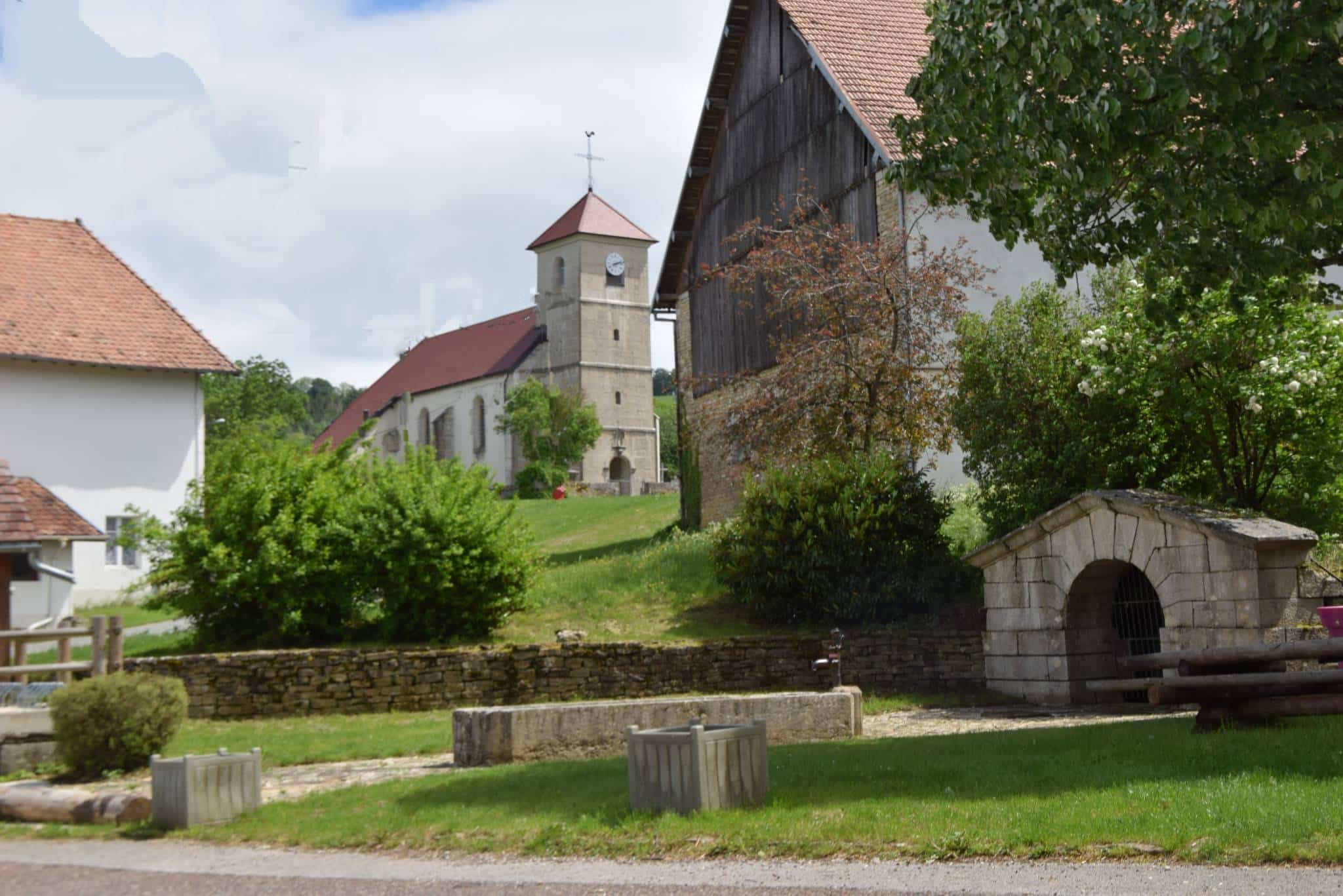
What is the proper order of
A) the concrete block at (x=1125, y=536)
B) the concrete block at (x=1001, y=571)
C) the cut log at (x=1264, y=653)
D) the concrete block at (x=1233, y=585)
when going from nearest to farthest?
1. the cut log at (x=1264, y=653)
2. the concrete block at (x=1233, y=585)
3. the concrete block at (x=1125, y=536)
4. the concrete block at (x=1001, y=571)

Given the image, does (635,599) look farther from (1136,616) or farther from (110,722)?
(110,722)

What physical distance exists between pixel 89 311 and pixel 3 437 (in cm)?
384

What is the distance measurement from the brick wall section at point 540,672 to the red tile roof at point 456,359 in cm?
5552

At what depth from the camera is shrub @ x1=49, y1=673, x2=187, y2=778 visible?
13.1 meters

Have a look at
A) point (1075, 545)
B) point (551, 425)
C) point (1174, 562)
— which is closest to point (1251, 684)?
point (1174, 562)

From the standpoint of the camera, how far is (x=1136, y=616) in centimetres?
1827

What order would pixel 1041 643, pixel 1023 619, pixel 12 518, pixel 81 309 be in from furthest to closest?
pixel 81 309, pixel 12 518, pixel 1023 619, pixel 1041 643

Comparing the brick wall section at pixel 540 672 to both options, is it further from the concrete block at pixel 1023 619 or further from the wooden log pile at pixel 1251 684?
the wooden log pile at pixel 1251 684

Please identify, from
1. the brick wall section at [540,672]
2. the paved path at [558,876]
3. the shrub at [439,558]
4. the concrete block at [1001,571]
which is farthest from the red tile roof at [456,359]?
the paved path at [558,876]

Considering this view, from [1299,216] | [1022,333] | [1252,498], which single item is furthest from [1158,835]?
[1022,333]

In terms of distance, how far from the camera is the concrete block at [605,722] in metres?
13.6

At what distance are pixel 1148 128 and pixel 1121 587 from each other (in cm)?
860

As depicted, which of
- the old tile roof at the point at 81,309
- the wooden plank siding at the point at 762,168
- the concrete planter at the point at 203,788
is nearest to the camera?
the concrete planter at the point at 203,788

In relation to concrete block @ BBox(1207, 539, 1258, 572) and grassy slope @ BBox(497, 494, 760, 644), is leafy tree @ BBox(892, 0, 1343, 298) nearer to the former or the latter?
concrete block @ BBox(1207, 539, 1258, 572)
